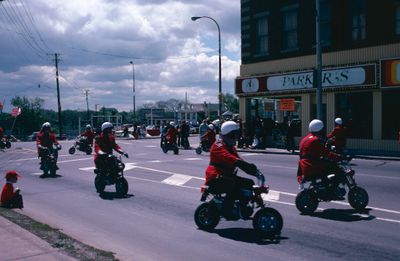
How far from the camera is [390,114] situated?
23.2 m

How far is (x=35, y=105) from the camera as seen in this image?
137 meters

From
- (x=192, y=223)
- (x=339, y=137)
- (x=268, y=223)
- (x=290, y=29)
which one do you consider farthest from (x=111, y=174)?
(x=290, y=29)

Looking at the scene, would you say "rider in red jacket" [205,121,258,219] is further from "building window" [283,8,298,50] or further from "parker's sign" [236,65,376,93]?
"building window" [283,8,298,50]

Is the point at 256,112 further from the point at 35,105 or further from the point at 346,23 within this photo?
→ the point at 35,105

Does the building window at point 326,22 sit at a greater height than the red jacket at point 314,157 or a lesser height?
greater

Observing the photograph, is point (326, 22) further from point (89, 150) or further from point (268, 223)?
point (268, 223)

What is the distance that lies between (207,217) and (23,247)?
9.75ft

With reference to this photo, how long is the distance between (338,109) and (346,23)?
4649mm

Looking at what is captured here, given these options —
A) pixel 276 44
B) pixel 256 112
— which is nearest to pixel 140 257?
pixel 276 44

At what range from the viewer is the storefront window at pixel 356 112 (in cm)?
2419

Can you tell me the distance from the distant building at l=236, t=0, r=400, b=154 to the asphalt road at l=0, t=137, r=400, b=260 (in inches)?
380

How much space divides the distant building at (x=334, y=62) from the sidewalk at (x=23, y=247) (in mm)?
19973

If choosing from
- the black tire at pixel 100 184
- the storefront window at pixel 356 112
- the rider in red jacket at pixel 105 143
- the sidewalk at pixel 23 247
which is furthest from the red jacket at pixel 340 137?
the sidewalk at pixel 23 247

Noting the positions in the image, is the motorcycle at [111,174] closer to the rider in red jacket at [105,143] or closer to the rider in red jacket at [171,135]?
the rider in red jacket at [105,143]
